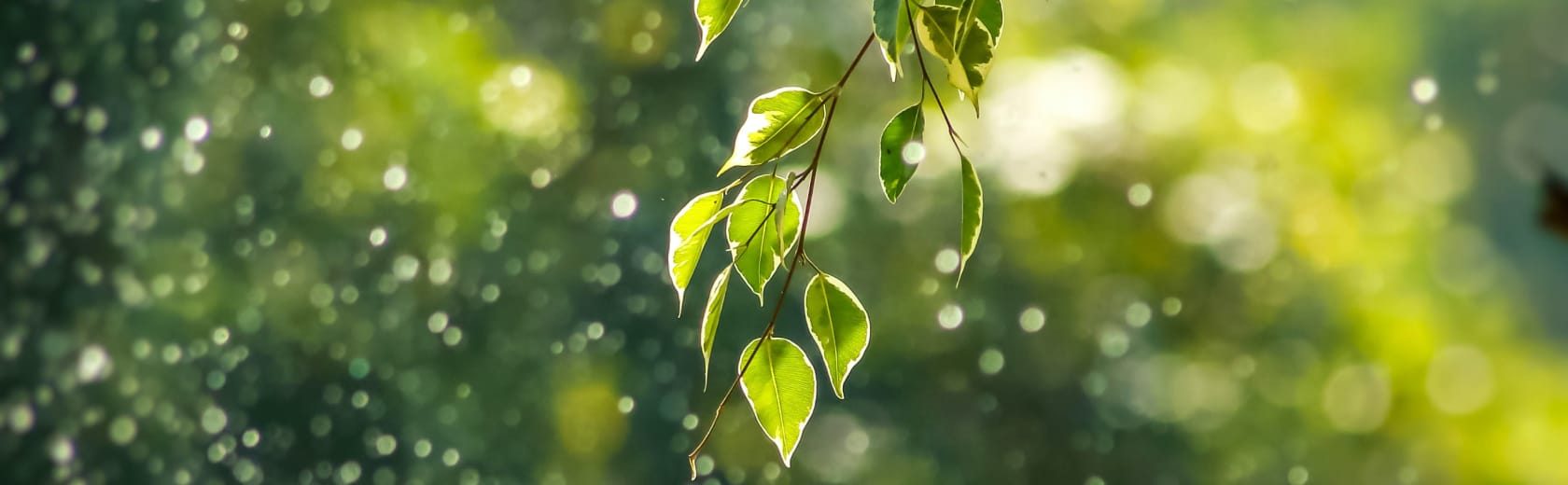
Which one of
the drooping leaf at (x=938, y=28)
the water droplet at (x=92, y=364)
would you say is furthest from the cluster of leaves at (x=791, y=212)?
the water droplet at (x=92, y=364)

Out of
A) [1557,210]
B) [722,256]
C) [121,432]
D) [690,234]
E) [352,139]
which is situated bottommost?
[121,432]

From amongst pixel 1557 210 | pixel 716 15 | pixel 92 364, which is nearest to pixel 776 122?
pixel 716 15

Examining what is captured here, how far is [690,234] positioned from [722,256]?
38.6 inches

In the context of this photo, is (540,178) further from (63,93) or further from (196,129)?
(63,93)

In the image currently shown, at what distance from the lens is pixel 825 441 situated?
4.10 feet

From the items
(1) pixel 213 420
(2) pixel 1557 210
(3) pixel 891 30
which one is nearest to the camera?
(3) pixel 891 30

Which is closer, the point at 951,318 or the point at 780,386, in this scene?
the point at 780,386

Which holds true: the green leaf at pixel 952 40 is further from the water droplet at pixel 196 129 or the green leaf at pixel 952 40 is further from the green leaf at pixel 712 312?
the water droplet at pixel 196 129

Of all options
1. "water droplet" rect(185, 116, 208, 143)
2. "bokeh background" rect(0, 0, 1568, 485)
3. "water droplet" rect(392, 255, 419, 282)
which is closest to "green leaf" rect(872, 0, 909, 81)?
"bokeh background" rect(0, 0, 1568, 485)

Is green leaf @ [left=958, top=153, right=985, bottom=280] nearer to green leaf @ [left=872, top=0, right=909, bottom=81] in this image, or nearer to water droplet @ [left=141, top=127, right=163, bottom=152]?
green leaf @ [left=872, top=0, right=909, bottom=81]

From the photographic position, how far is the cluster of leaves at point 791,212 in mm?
275

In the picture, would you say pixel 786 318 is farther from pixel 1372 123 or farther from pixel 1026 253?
pixel 1372 123

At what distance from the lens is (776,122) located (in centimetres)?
29

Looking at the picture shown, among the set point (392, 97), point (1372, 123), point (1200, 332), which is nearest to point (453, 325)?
point (392, 97)
